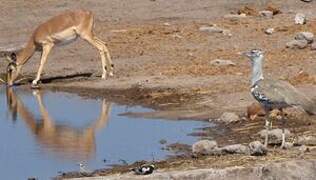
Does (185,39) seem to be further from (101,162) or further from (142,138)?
(101,162)

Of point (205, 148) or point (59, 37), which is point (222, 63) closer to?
point (59, 37)

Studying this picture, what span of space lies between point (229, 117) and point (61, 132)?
6.38 ft

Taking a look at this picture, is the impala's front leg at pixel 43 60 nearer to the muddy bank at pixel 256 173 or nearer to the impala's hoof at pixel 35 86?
the impala's hoof at pixel 35 86

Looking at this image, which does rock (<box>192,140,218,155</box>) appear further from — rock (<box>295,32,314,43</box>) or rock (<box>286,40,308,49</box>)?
rock (<box>295,32,314,43</box>)

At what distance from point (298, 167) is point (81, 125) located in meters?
4.48

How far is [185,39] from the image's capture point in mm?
21750

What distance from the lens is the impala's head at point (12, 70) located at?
17.8 meters

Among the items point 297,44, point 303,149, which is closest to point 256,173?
point 303,149

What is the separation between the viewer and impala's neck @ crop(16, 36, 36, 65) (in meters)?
18.4

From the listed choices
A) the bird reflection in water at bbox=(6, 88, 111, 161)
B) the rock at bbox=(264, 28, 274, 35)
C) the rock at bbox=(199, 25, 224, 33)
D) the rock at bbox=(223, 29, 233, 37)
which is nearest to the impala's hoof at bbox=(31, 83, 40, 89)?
the bird reflection in water at bbox=(6, 88, 111, 161)

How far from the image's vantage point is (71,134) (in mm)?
13109

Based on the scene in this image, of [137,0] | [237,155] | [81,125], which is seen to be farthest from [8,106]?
[137,0]

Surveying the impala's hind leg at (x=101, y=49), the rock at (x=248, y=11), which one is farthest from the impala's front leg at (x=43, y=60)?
the rock at (x=248, y=11)

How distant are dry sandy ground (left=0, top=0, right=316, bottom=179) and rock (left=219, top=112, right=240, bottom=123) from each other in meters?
0.22
